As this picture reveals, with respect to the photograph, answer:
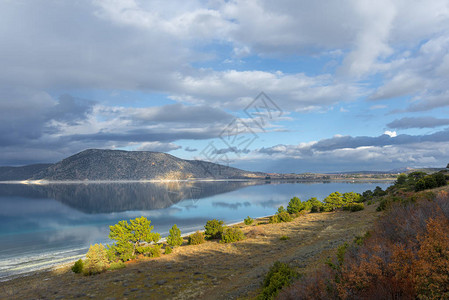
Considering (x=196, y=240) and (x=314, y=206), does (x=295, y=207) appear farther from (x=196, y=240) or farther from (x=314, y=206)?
(x=196, y=240)

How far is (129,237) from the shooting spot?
93.4 ft

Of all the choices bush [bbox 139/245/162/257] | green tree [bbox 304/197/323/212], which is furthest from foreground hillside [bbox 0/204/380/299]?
green tree [bbox 304/197/323/212]

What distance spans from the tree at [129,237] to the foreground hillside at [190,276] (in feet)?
8.69

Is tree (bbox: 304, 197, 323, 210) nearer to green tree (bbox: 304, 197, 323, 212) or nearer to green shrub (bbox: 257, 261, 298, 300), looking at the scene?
green tree (bbox: 304, 197, 323, 212)

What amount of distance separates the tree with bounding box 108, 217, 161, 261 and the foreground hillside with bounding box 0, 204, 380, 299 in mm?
2647

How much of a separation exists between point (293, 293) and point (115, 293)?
13796 millimetres

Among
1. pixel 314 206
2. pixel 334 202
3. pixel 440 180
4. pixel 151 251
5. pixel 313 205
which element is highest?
pixel 440 180

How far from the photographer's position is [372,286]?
21.7 ft

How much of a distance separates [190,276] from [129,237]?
41.8 ft

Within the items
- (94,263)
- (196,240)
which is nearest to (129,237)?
(94,263)

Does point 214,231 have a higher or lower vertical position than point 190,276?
lower

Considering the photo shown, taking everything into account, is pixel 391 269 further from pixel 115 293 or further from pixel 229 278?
pixel 115 293

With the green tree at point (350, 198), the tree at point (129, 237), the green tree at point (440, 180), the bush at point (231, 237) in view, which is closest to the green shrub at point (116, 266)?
the tree at point (129, 237)

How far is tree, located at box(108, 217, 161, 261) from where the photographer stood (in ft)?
87.8
